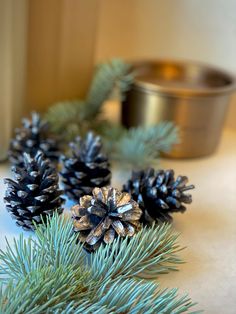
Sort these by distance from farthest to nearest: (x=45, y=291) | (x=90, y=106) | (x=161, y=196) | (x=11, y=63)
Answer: (x=90, y=106) < (x=11, y=63) < (x=161, y=196) < (x=45, y=291)

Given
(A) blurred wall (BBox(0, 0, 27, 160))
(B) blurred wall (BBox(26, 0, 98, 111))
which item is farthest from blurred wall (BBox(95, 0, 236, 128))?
(A) blurred wall (BBox(0, 0, 27, 160))

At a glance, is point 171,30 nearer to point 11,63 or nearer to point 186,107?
point 186,107

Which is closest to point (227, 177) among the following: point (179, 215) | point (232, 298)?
point (179, 215)

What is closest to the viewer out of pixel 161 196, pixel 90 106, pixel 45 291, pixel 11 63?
pixel 45 291

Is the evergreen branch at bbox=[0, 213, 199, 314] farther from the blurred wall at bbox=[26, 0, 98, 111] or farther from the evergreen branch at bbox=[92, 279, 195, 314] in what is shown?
the blurred wall at bbox=[26, 0, 98, 111]

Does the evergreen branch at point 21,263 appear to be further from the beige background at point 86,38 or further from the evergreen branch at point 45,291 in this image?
the beige background at point 86,38

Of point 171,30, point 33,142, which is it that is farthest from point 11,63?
point 171,30

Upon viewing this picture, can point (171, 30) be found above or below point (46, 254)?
above

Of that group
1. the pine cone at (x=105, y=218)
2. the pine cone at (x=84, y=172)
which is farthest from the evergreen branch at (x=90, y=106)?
the pine cone at (x=105, y=218)
